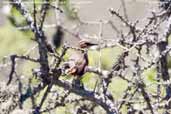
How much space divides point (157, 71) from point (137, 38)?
0.33 metres

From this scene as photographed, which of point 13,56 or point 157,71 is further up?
point 13,56

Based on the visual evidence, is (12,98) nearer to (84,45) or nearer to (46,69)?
(46,69)

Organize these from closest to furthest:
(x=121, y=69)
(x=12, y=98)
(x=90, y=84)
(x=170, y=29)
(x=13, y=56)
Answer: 1. (x=13, y=56)
2. (x=12, y=98)
3. (x=121, y=69)
4. (x=170, y=29)
5. (x=90, y=84)

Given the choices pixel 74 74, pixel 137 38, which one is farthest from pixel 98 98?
pixel 137 38

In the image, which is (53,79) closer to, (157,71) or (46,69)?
(46,69)

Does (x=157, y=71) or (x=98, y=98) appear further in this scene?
(x=157, y=71)

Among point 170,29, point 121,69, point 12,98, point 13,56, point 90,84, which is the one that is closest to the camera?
point 13,56

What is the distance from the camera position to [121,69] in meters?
2.22

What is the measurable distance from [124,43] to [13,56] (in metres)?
0.48

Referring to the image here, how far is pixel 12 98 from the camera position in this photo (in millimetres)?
2082

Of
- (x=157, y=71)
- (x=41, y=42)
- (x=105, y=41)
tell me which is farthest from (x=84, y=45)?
(x=157, y=71)

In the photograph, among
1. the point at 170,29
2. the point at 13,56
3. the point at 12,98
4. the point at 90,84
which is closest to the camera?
the point at 13,56

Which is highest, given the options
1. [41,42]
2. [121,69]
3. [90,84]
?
[41,42]

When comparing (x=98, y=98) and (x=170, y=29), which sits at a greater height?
(x=170, y=29)
